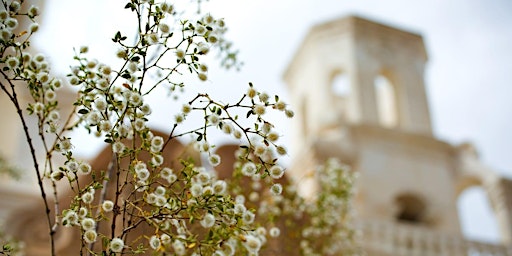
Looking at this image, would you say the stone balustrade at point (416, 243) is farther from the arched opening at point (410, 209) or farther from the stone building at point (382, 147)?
the arched opening at point (410, 209)

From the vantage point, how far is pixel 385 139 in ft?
39.2

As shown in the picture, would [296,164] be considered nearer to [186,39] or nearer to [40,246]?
[40,246]

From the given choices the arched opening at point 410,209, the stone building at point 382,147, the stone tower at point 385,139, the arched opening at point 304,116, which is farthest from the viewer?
the arched opening at point 304,116

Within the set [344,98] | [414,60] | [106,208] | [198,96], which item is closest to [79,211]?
[106,208]

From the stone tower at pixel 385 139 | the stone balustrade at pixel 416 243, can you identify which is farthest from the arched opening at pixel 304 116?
the stone balustrade at pixel 416 243

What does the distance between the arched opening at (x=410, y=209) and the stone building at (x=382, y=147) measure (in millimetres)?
18

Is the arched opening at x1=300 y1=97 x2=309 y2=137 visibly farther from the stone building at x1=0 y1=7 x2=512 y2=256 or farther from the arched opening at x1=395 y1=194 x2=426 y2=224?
the arched opening at x1=395 y1=194 x2=426 y2=224

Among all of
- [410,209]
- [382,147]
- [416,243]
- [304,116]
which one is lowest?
Result: [416,243]

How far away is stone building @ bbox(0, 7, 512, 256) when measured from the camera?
33.3 ft

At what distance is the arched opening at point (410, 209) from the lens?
1179 centimetres

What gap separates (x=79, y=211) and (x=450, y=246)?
900 cm

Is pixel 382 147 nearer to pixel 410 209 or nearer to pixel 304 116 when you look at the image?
pixel 410 209

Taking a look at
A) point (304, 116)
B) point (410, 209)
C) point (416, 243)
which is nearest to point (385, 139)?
point (410, 209)

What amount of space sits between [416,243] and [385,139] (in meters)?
2.54
